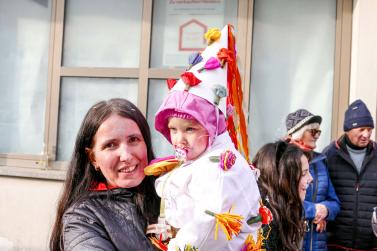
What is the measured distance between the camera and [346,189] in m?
4.20

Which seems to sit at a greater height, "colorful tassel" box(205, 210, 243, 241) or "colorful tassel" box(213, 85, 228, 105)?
"colorful tassel" box(213, 85, 228, 105)

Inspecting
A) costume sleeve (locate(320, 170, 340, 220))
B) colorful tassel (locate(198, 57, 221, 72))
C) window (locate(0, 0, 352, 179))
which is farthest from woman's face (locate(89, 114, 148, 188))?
window (locate(0, 0, 352, 179))

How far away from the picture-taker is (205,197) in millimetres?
A: 1906

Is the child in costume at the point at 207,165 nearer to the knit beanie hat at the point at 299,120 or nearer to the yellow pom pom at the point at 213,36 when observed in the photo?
the yellow pom pom at the point at 213,36

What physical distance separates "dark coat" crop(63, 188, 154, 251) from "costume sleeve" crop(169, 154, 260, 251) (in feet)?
0.48

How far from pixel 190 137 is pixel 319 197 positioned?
228 centimetres

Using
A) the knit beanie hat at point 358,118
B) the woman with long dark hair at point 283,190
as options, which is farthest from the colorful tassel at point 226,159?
the knit beanie hat at point 358,118

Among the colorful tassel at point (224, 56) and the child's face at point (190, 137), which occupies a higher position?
the colorful tassel at point (224, 56)

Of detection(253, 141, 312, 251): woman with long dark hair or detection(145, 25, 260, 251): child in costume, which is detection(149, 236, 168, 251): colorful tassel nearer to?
detection(145, 25, 260, 251): child in costume

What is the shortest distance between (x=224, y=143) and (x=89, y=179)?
0.56 meters

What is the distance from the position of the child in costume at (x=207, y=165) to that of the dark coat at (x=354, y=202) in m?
2.16

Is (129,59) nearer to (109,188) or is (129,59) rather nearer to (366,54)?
(366,54)

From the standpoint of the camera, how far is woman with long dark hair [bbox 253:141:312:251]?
2.84 meters

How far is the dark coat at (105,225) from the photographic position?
179 cm
